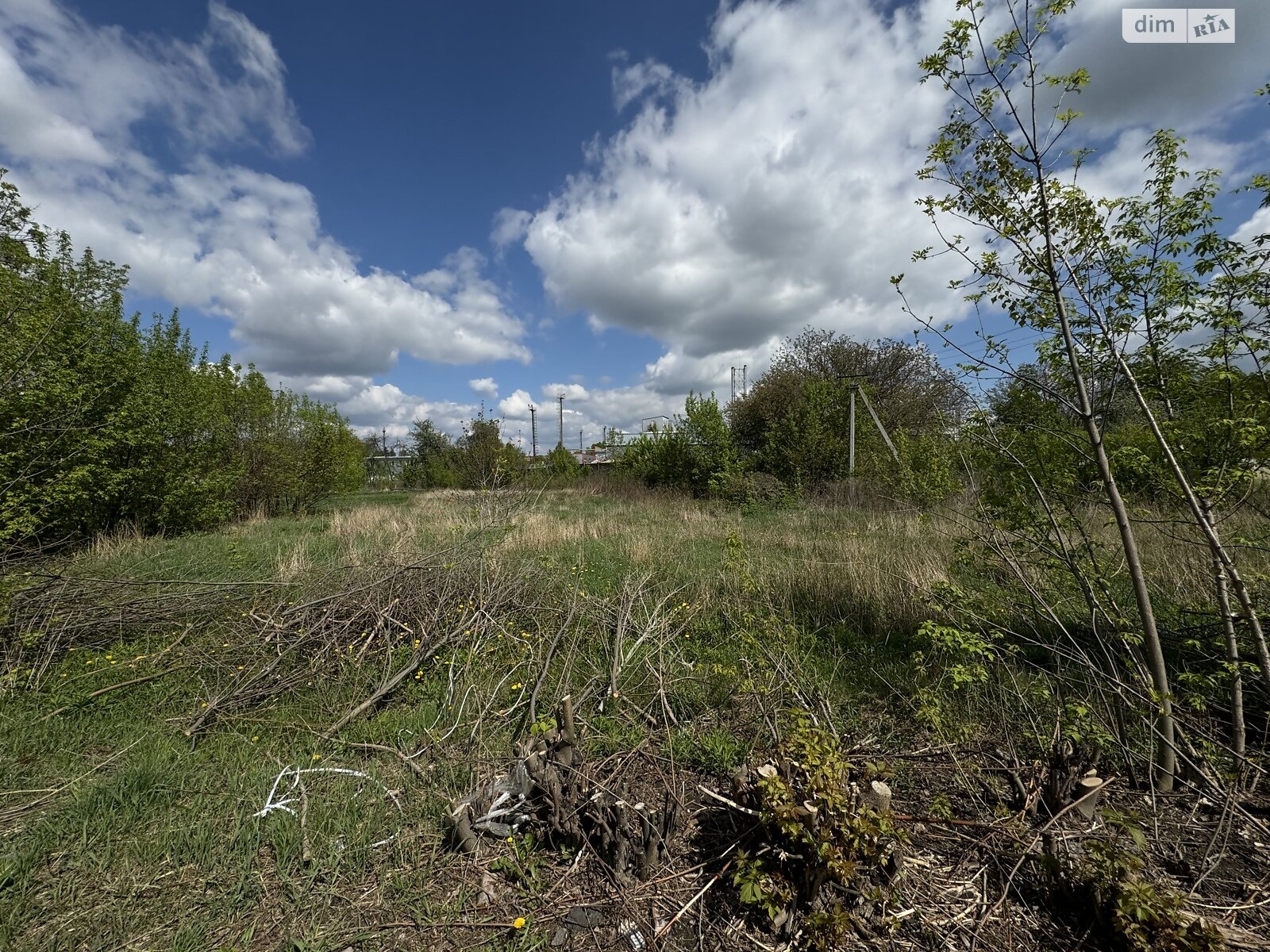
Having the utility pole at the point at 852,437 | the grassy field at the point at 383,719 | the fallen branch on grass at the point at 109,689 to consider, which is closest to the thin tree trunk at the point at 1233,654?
the grassy field at the point at 383,719

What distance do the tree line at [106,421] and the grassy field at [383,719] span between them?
2.04 m

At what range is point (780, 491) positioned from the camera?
15.9m

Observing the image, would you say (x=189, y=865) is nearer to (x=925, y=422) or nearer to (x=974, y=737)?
(x=974, y=737)

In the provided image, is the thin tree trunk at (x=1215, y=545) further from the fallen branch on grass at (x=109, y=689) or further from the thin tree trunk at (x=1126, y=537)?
the fallen branch on grass at (x=109, y=689)

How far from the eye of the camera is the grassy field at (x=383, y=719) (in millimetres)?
1913

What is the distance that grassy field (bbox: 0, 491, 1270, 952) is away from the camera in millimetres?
1913

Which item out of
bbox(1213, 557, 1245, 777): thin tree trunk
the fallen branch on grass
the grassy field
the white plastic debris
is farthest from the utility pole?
the fallen branch on grass

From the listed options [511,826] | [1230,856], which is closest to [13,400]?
[511,826]

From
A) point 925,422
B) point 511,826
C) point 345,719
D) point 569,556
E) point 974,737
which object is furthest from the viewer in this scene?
point 925,422

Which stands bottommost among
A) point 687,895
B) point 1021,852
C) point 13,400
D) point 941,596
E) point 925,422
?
point 687,895

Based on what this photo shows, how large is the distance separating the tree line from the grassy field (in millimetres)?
2042

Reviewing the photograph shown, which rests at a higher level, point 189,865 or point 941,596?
point 941,596

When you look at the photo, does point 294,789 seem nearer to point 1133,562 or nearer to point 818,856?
point 818,856

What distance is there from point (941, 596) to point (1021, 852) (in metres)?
1.29
